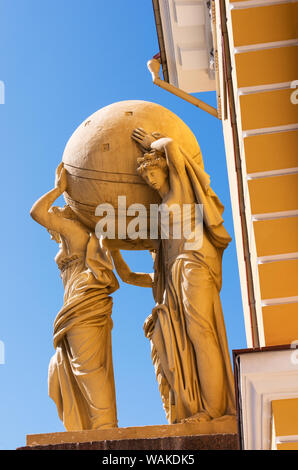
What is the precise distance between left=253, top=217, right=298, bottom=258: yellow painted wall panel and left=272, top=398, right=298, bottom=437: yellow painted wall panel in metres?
1.13

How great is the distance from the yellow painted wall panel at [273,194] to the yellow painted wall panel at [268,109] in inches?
17.8

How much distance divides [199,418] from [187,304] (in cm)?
114

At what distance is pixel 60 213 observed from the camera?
30.2ft

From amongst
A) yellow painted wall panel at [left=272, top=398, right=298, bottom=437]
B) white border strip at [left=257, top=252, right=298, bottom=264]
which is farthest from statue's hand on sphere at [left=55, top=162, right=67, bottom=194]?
yellow painted wall panel at [left=272, top=398, right=298, bottom=437]

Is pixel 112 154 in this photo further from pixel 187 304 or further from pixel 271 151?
pixel 271 151

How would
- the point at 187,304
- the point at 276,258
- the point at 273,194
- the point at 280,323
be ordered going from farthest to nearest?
the point at 187,304 < the point at 273,194 < the point at 276,258 < the point at 280,323

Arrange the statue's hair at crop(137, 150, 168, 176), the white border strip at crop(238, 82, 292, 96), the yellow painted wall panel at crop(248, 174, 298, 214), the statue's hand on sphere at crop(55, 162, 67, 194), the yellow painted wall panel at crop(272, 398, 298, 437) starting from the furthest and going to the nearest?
1. the statue's hand on sphere at crop(55, 162, 67, 194)
2. the statue's hair at crop(137, 150, 168, 176)
3. the white border strip at crop(238, 82, 292, 96)
4. the yellow painted wall panel at crop(248, 174, 298, 214)
5. the yellow painted wall panel at crop(272, 398, 298, 437)

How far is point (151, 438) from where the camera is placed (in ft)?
23.6

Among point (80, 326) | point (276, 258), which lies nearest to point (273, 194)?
point (276, 258)

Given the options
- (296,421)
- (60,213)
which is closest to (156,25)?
(60,213)

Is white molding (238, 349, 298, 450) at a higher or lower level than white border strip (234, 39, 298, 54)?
lower

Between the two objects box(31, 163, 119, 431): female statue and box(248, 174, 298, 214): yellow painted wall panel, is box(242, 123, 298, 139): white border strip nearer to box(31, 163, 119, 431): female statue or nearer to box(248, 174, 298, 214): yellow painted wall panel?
box(248, 174, 298, 214): yellow painted wall panel

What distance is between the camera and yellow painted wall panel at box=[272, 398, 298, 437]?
5469 mm

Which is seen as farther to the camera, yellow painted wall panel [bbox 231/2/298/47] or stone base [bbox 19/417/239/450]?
stone base [bbox 19/417/239/450]
